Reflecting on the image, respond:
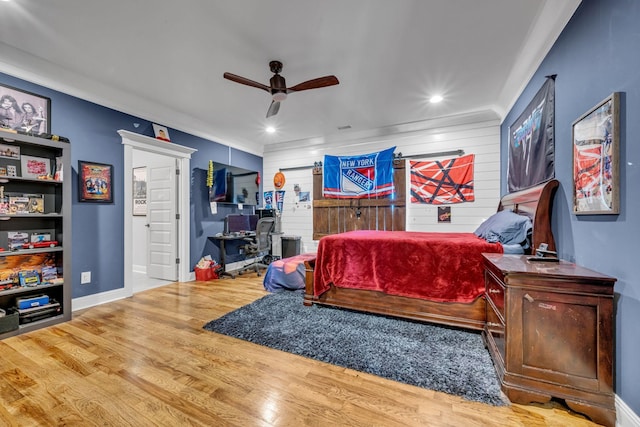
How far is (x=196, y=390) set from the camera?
63.3 inches

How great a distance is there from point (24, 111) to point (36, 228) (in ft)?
3.90

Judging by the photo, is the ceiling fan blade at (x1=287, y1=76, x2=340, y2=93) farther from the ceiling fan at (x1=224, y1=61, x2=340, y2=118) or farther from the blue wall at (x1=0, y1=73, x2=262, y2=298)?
the blue wall at (x1=0, y1=73, x2=262, y2=298)

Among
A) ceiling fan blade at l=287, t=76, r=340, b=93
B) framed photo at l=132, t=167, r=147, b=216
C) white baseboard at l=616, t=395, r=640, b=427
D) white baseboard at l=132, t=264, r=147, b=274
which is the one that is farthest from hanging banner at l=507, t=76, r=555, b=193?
white baseboard at l=132, t=264, r=147, b=274

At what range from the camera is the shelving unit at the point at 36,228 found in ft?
7.91

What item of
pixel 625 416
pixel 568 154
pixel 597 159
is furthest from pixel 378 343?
pixel 568 154

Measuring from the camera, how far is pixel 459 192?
4.21 meters

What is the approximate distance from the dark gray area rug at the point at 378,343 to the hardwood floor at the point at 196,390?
97mm

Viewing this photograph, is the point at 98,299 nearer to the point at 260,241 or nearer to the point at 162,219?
the point at 162,219

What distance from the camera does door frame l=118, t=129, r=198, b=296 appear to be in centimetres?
349

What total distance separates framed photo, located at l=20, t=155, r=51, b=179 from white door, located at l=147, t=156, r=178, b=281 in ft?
5.40

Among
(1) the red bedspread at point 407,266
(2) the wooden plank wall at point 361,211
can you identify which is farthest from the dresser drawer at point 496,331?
(2) the wooden plank wall at point 361,211

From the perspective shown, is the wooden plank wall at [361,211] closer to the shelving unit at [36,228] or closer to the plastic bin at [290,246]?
the plastic bin at [290,246]

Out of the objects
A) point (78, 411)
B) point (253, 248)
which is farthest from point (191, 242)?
point (78, 411)

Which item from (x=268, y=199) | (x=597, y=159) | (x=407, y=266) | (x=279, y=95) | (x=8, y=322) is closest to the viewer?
(x=597, y=159)
